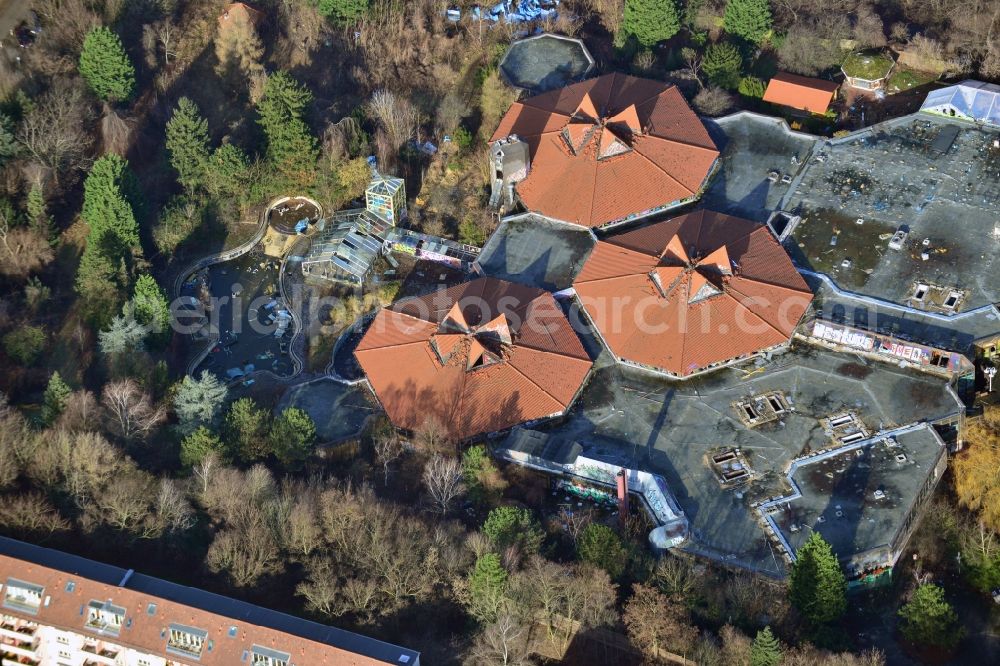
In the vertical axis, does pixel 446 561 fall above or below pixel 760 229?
below

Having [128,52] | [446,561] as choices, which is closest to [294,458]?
[446,561]

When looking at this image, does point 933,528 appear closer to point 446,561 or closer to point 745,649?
point 745,649

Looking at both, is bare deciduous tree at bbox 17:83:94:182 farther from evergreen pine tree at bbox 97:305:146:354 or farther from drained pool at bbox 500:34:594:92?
drained pool at bbox 500:34:594:92

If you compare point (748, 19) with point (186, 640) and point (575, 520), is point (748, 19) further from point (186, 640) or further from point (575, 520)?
point (186, 640)

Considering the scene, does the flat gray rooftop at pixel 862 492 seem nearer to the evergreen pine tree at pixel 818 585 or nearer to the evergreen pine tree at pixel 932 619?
the evergreen pine tree at pixel 818 585

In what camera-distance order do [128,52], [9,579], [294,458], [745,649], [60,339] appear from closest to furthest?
[745,649] < [9,579] < [294,458] < [60,339] < [128,52]
